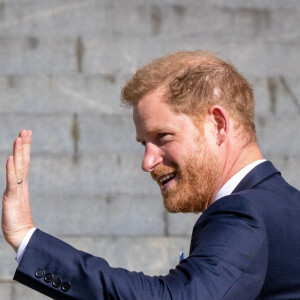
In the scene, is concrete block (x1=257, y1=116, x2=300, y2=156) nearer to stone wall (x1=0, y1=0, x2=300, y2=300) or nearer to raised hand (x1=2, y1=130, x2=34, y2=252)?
stone wall (x1=0, y1=0, x2=300, y2=300)

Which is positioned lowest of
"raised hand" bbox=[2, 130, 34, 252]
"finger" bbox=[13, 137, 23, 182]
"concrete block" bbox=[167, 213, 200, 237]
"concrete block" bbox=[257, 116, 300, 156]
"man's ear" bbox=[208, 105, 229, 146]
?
"concrete block" bbox=[167, 213, 200, 237]

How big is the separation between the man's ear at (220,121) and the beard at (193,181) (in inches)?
2.1

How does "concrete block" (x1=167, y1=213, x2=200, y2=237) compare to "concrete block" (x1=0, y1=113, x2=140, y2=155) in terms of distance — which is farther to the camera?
"concrete block" (x1=0, y1=113, x2=140, y2=155)

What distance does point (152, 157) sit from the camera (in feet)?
7.74

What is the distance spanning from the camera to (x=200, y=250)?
2025 mm

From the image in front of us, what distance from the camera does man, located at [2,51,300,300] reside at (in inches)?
78.5

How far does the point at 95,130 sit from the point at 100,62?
0.85m

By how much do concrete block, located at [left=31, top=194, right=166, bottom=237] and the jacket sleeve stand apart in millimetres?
2751

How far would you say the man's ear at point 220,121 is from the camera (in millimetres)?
2328

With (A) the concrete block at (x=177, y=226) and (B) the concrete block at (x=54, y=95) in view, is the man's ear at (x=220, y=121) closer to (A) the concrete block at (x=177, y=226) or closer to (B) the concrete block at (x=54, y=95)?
(A) the concrete block at (x=177, y=226)

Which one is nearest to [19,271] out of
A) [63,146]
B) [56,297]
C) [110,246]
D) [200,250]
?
[56,297]

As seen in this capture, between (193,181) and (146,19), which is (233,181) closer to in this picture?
(193,181)

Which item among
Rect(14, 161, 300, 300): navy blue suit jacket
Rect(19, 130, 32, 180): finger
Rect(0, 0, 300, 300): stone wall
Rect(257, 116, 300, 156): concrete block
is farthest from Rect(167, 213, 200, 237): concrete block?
Rect(19, 130, 32, 180): finger

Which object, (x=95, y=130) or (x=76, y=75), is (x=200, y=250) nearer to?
(x=95, y=130)
